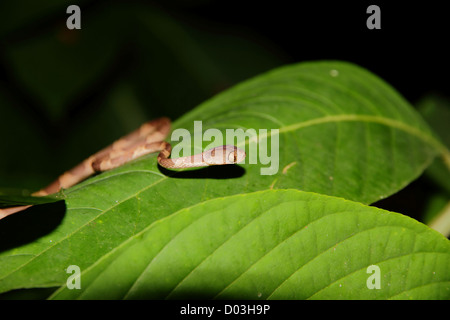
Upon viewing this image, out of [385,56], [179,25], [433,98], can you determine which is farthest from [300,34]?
[433,98]

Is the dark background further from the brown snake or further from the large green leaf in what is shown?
the large green leaf

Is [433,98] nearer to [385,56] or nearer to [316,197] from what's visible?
[385,56]

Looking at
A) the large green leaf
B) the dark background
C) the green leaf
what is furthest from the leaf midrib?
the dark background

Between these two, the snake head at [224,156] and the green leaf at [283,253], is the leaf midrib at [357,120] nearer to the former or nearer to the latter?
the snake head at [224,156]

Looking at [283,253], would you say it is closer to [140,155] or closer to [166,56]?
[140,155]

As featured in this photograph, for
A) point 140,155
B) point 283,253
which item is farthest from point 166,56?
point 283,253

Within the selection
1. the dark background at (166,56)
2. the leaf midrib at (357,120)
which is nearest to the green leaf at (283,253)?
the leaf midrib at (357,120)

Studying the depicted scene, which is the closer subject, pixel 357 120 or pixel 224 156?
pixel 224 156

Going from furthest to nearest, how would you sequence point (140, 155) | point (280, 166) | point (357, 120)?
point (140, 155), point (357, 120), point (280, 166)
